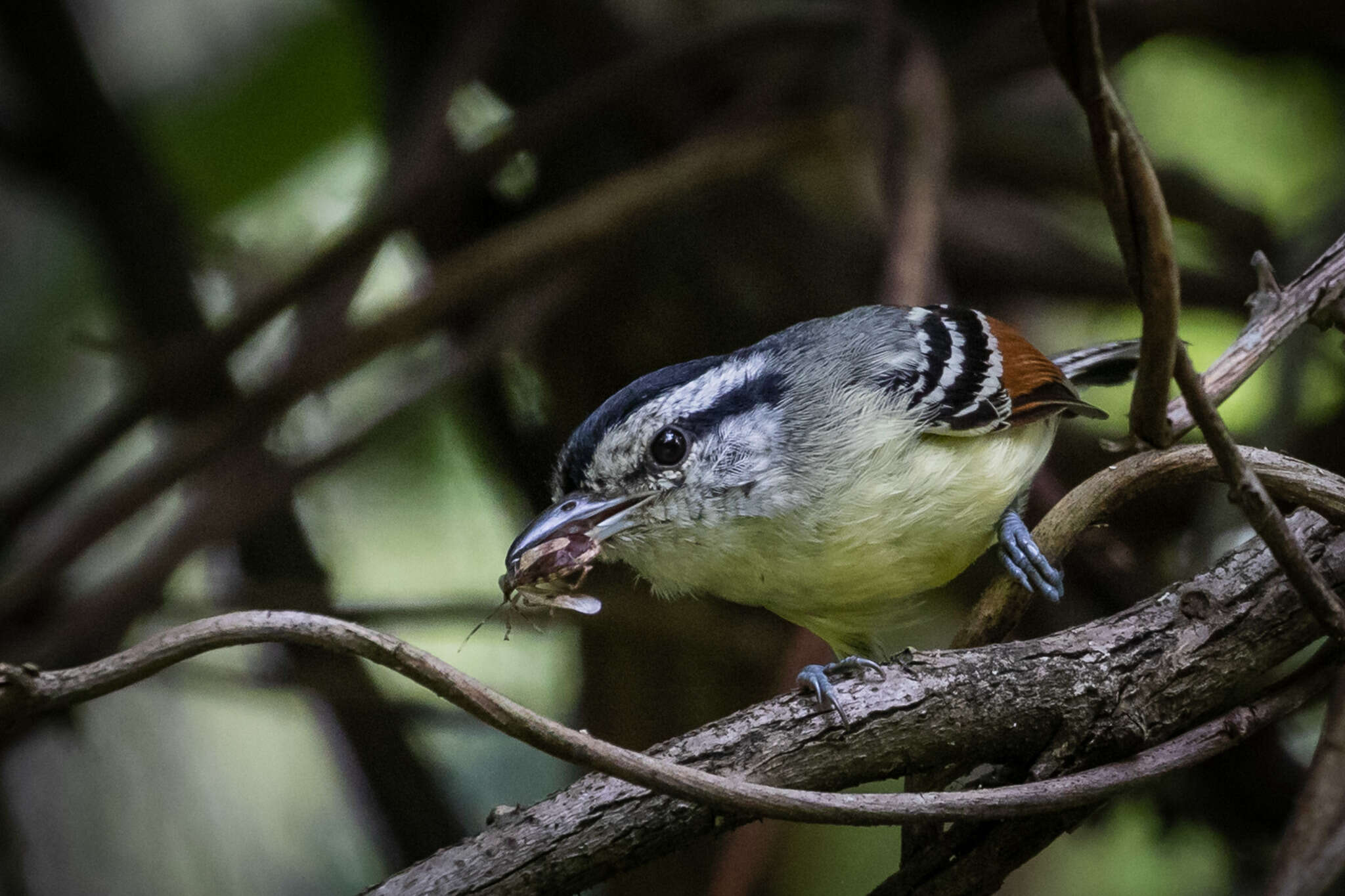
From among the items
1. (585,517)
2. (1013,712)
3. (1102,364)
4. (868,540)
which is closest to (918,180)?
(1102,364)

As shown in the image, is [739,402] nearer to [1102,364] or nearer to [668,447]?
[668,447]

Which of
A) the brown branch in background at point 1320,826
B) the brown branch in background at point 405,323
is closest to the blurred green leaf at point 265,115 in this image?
the brown branch in background at point 405,323

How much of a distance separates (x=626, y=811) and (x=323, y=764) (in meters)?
2.13

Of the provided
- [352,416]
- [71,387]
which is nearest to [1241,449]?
[352,416]

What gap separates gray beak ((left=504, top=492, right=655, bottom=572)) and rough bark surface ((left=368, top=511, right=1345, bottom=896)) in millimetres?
387

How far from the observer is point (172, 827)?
9.15ft

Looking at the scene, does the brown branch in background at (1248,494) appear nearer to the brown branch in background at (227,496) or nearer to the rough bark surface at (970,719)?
the rough bark surface at (970,719)

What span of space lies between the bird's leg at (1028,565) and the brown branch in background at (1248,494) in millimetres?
302

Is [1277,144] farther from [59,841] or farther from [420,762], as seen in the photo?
[59,841]

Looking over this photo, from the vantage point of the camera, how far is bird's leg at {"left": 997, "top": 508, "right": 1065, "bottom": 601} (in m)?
1.40

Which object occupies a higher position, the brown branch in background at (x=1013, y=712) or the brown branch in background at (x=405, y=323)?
the brown branch in background at (x=405, y=323)

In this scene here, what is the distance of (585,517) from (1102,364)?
114cm

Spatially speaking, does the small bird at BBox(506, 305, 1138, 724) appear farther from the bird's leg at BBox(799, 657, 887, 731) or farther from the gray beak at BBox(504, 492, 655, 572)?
the bird's leg at BBox(799, 657, 887, 731)

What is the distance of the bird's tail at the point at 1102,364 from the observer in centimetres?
207
